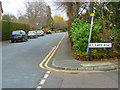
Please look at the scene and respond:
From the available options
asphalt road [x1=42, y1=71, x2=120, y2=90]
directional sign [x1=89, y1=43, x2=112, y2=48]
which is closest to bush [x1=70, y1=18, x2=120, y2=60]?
directional sign [x1=89, y1=43, x2=112, y2=48]

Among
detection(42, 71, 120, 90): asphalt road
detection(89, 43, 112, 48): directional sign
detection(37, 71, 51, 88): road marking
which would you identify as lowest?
detection(37, 71, 51, 88): road marking

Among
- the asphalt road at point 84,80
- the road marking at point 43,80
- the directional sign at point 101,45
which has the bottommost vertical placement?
the road marking at point 43,80

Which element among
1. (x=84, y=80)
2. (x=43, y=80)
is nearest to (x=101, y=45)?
(x=84, y=80)

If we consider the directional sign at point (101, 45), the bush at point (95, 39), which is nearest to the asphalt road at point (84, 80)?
the directional sign at point (101, 45)

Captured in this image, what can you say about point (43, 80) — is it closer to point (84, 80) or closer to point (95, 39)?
point (84, 80)

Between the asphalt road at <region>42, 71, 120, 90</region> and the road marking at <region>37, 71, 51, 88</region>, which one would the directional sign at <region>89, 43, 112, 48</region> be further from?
the road marking at <region>37, 71, 51, 88</region>

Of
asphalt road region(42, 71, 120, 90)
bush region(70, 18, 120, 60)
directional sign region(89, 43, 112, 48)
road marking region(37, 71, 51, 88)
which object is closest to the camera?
asphalt road region(42, 71, 120, 90)

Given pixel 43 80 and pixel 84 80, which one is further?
pixel 43 80

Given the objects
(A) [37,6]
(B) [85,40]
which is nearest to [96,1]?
(B) [85,40]

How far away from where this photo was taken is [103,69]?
24.8 feet

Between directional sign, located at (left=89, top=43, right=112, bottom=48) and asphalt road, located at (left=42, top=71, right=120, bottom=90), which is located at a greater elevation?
directional sign, located at (left=89, top=43, right=112, bottom=48)

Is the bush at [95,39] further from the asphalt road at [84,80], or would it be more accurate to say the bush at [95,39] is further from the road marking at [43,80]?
the road marking at [43,80]

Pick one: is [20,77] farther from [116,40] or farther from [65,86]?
[116,40]

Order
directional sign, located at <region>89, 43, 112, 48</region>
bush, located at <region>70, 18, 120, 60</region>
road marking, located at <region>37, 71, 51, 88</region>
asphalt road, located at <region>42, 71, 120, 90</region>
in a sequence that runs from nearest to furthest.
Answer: asphalt road, located at <region>42, 71, 120, 90</region> → road marking, located at <region>37, 71, 51, 88</region> → directional sign, located at <region>89, 43, 112, 48</region> → bush, located at <region>70, 18, 120, 60</region>
